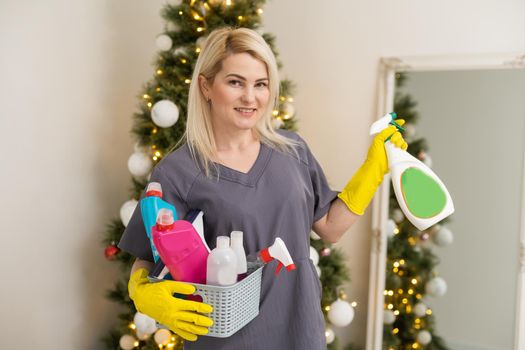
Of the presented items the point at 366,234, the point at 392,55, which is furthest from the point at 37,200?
the point at 392,55

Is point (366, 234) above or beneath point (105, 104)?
beneath

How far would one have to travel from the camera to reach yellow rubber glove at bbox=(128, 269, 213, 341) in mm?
1095

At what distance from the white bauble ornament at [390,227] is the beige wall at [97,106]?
0.13 meters

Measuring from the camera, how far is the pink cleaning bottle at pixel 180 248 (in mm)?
1073

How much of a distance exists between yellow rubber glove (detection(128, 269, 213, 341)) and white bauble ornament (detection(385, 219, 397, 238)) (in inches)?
54.0

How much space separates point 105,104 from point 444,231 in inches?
61.2

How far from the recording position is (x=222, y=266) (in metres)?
1.08

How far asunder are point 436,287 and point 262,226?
50.6 inches

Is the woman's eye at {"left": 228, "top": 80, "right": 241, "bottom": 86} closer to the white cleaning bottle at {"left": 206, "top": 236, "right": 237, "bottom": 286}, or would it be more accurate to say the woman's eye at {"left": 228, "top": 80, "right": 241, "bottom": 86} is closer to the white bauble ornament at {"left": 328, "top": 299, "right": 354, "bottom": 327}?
the white cleaning bottle at {"left": 206, "top": 236, "right": 237, "bottom": 286}

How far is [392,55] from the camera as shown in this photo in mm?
2352

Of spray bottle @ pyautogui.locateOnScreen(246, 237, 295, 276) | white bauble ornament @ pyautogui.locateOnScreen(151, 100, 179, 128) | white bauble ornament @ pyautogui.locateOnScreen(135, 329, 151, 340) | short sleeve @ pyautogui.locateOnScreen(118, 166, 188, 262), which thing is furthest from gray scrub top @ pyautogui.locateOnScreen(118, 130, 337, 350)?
white bauble ornament @ pyautogui.locateOnScreen(135, 329, 151, 340)

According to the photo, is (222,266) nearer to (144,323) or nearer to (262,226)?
(262,226)

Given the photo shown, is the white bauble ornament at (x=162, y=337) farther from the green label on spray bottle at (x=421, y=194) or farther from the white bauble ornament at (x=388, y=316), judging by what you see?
the green label on spray bottle at (x=421, y=194)

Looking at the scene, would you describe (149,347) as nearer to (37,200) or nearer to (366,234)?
(37,200)
